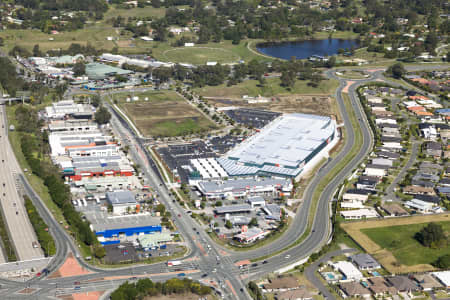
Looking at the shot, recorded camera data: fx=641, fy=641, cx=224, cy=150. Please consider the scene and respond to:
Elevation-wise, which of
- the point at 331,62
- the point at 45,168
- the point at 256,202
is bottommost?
the point at 256,202

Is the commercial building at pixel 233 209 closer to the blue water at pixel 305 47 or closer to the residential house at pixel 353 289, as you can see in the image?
the residential house at pixel 353 289

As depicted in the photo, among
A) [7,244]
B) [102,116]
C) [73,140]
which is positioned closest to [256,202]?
[7,244]

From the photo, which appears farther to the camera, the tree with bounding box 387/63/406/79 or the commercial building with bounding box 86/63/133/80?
the tree with bounding box 387/63/406/79

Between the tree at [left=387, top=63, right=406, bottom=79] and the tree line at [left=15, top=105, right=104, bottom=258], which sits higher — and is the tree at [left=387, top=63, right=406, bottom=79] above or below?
above

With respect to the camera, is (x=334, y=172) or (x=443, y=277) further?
(x=334, y=172)

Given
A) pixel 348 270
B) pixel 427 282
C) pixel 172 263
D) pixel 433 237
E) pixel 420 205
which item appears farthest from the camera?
pixel 420 205

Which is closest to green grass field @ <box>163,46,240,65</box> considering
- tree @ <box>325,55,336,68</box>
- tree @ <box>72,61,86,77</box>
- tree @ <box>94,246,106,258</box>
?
tree @ <box>325,55,336,68</box>

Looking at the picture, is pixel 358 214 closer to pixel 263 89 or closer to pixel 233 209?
pixel 233 209

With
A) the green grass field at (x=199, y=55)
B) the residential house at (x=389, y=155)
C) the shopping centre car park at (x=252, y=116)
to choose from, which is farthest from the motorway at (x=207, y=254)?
the green grass field at (x=199, y=55)

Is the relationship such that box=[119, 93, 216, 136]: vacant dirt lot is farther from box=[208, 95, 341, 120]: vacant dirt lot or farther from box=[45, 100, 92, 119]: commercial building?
box=[45, 100, 92, 119]: commercial building
